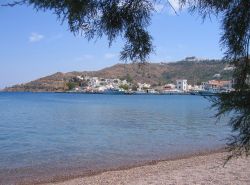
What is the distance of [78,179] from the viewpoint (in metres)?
12.5

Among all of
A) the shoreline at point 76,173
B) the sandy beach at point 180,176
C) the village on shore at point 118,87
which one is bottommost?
the shoreline at point 76,173

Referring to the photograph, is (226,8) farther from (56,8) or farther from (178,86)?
(178,86)

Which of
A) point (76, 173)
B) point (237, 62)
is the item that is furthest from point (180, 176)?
point (237, 62)

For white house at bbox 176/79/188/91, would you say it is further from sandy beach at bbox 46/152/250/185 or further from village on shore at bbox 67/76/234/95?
sandy beach at bbox 46/152/250/185

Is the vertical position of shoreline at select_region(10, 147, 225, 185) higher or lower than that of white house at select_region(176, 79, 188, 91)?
lower

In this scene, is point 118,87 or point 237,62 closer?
point 237,62

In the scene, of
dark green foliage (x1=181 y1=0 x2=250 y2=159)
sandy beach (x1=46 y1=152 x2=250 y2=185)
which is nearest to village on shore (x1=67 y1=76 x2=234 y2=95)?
sandy beach (x1=46 y1=152 x2=250 y2=185)

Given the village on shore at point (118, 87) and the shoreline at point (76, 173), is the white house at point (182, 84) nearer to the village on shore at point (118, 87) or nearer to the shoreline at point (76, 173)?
the village on shore at point (118, 87)

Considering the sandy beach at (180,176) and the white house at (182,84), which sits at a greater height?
the white house at (182,84)

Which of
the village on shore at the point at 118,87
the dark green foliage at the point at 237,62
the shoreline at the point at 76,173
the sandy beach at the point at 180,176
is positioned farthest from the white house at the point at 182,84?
the dark green foliage at the point at 237,62

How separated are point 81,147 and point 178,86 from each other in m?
142

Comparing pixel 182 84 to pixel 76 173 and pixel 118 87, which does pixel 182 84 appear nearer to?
pixel 118 87

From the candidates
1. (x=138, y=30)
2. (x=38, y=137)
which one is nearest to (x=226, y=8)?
(x=138, y=30)

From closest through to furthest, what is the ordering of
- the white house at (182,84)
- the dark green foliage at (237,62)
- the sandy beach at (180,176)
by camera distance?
the dark green foliage at (237,62) → the sandy beach at (180,176) → the white house at (182,84)
